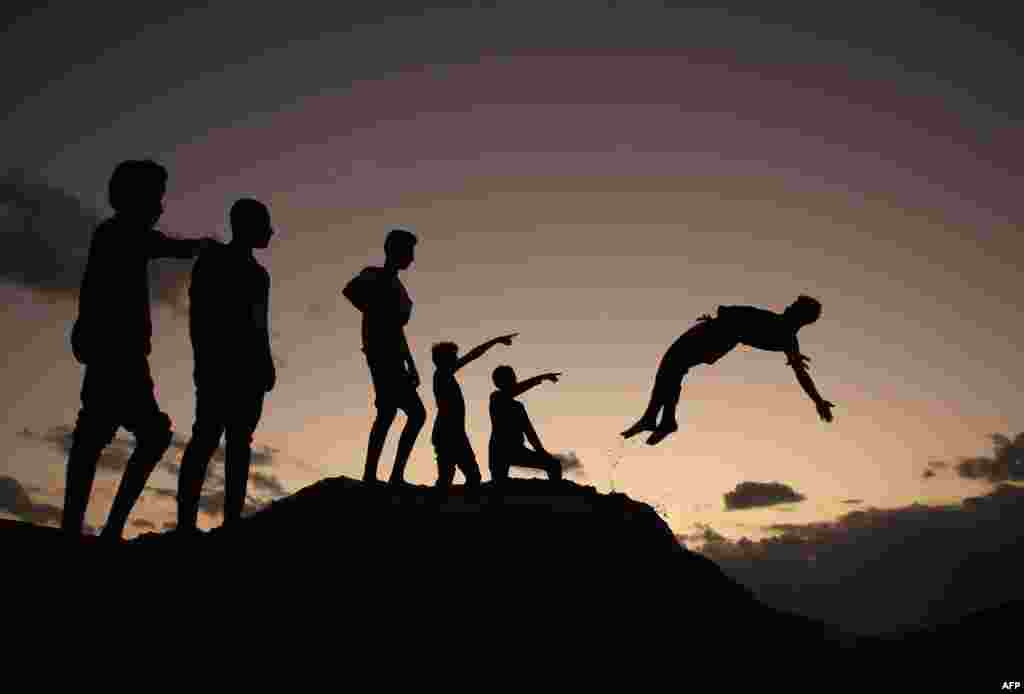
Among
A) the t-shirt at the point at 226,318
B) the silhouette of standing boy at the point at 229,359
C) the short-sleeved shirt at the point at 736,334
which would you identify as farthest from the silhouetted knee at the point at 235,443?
the short-sleeved shirt at the point at 736,334

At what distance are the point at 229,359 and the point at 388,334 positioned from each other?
326 cm

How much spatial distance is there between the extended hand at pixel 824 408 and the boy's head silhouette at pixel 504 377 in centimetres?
437

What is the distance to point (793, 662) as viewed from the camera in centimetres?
711

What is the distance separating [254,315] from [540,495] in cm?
593

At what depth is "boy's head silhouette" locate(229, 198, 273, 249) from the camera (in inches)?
230

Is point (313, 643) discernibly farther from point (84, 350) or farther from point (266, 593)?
point (84, 350)

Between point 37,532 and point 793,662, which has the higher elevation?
point 37,532

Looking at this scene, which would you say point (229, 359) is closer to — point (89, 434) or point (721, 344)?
point (89, 434)

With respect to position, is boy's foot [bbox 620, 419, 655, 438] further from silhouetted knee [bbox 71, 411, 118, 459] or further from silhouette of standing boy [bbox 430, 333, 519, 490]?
silhouetted knee [bbox 71, 411, 118, 459]

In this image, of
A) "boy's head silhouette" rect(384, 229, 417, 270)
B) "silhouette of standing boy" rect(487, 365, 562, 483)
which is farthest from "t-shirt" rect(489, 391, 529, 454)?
"boy's head silhouette" rect(384, 229, 417, 270)

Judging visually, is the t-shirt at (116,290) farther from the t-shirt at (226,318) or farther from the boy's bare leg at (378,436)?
the boy's bare leg at (378,436)

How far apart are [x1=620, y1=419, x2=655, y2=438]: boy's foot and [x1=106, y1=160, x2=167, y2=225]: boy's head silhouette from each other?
19.8 feet

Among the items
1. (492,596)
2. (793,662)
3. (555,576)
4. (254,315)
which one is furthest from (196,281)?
(793,662)

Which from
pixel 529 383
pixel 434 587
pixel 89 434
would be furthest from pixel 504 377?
pixel 89 434
